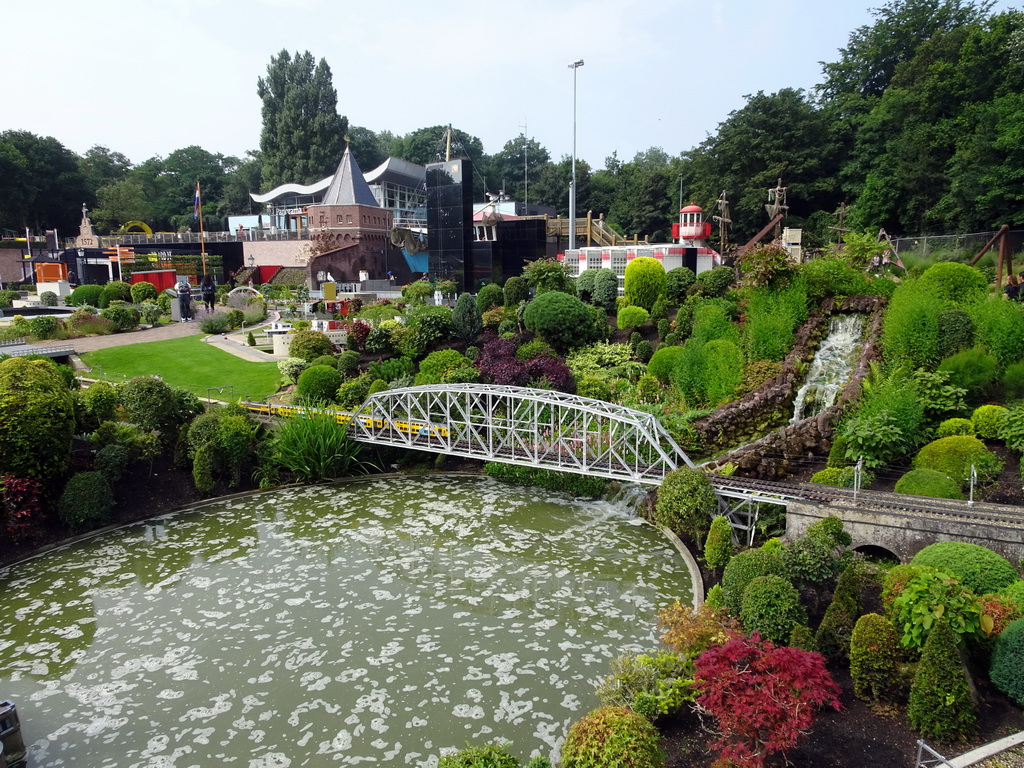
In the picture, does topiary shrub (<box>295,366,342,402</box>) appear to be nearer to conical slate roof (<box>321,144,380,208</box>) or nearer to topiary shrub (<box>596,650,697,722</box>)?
topiary shrub (<box>596,650,697,722</box>)

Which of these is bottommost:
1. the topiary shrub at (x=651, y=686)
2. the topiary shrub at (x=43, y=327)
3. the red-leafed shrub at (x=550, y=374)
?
the topiary shrub at (x=651, y=686)

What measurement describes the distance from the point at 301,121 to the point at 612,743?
7146cm

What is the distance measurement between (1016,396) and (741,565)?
399 inches

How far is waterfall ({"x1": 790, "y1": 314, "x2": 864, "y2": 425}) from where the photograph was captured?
19.5 meters

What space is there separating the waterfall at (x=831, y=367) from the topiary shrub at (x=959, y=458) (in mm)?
3932

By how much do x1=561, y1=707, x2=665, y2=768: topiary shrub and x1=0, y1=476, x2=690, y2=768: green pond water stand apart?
1.21 metres

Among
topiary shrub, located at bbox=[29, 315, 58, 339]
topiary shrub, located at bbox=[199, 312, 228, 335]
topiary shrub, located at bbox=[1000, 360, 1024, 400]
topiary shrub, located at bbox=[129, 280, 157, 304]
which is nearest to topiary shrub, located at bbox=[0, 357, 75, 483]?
topiary shrub, located at bbox=[29, 315, 58, 339]

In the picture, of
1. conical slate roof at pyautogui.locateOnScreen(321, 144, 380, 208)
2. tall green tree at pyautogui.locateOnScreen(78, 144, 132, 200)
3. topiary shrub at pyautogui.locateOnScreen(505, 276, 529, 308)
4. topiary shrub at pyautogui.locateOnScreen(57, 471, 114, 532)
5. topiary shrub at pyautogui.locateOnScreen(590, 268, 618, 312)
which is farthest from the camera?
tall green tree at pyautogui.locateOnScreen(78, 144, 132, 200)

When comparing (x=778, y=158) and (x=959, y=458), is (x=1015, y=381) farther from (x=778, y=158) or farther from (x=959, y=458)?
(x=778, y=158)

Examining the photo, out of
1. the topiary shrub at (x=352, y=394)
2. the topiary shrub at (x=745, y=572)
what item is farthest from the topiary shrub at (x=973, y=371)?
the topiary shrub at (x=352, y=394)

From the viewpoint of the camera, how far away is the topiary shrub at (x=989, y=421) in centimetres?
1559

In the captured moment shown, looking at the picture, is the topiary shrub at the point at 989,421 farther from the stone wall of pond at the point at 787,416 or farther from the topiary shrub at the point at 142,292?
the topiary shrub at the point at 142,292

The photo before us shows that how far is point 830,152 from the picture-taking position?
41.2 metres

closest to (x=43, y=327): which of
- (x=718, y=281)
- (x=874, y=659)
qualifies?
(x=718, y=281)
